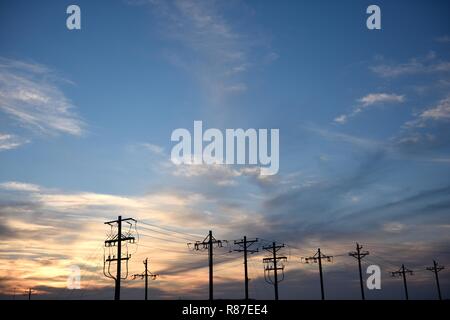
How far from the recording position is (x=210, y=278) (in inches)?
1625
